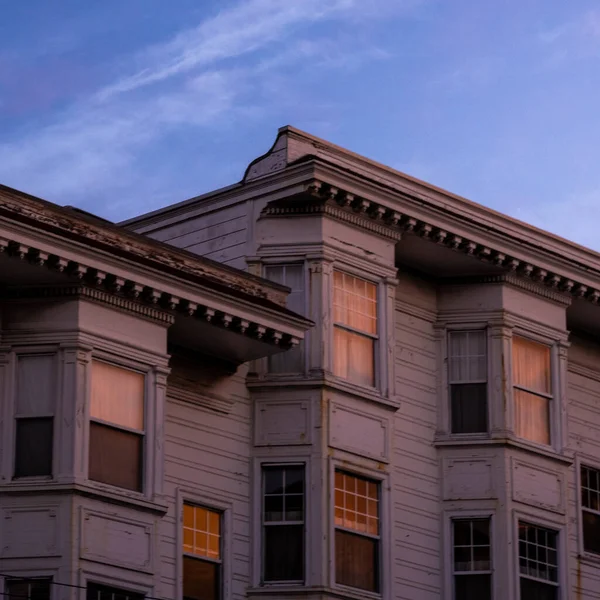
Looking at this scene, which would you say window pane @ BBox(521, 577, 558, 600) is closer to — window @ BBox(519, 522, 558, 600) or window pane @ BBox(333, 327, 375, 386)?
window @ BBox(519, 522, 558, 600)

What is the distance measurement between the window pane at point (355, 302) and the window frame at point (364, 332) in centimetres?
5

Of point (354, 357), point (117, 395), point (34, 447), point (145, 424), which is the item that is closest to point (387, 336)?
point (354, 357)

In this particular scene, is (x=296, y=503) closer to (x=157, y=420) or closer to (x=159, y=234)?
(x=157, y=420)

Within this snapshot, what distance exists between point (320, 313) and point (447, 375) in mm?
3424

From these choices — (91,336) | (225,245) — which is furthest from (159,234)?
(91,336)

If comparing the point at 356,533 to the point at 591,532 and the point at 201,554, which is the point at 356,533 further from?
the point at 591,532

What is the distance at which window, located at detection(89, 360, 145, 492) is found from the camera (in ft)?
94.8

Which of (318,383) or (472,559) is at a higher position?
(318,383)

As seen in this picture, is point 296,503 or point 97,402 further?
point 296,503

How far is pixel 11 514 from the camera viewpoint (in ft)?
91.4

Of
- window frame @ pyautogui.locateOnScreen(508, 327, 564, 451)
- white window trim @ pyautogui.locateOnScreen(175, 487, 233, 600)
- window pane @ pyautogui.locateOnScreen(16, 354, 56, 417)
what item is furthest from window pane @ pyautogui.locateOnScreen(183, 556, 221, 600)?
window frame @ pyautogui.locateOnScreen(508, 327, 564, 451)

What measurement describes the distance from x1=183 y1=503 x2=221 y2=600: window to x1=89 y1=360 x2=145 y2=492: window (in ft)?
5.89

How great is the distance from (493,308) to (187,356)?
6.23 meters

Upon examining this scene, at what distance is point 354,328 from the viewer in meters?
33.1
